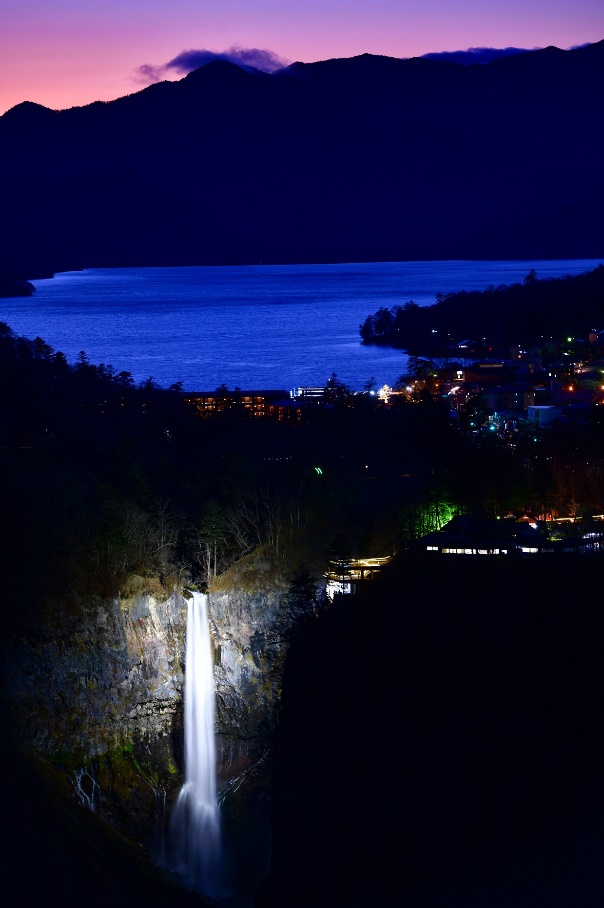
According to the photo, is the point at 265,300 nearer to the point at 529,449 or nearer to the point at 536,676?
the point at 529,449

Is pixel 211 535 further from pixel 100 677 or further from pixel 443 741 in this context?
pixel 443 741

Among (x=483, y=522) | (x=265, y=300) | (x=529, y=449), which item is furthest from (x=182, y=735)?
(x=265, y=300)

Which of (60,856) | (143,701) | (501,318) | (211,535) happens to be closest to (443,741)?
(60,856)

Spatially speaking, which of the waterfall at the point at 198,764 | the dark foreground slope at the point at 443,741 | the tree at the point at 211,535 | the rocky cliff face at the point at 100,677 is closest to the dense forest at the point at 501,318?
the tree at the point at 211,535

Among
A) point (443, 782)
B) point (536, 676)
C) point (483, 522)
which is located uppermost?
point (483, 522)

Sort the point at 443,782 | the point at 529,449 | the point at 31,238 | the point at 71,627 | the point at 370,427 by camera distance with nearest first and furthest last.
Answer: the point at 443,782 → the point at 71,627 → the point at 529,449 → the point at 370,427 → the point at 31,238

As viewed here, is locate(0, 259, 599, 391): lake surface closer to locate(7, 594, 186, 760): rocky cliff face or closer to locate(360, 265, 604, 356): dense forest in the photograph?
locate(360, 265, 604, 356): dense forest

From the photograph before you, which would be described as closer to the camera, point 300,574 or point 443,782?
point 443,782
